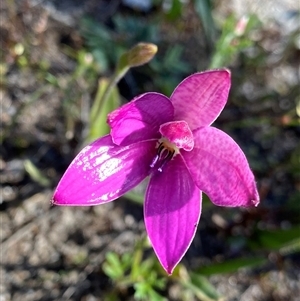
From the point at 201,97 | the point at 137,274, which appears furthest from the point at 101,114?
the point at 201,97

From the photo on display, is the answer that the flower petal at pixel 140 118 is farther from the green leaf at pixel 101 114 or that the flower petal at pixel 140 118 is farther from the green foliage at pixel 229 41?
the green foliage at pixel 229 41

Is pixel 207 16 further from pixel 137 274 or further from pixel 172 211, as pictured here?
pixel 172 211

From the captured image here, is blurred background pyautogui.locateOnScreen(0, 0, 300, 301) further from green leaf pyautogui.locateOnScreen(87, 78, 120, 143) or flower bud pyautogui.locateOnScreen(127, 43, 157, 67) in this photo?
flower bud pyautogui.locateOnScreen(127, 43, 157, 67)

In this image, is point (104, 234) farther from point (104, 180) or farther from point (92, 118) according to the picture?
point (104, 180)

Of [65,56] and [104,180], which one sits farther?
[65,56]

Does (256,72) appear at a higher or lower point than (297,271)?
higher

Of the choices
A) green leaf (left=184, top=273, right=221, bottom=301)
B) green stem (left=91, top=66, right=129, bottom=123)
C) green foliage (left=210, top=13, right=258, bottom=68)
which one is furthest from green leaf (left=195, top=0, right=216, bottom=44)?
green leaf (left=184, top=273, right=221, bottom=301)

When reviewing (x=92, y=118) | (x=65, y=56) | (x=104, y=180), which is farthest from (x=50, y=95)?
(x=104, y=180)
